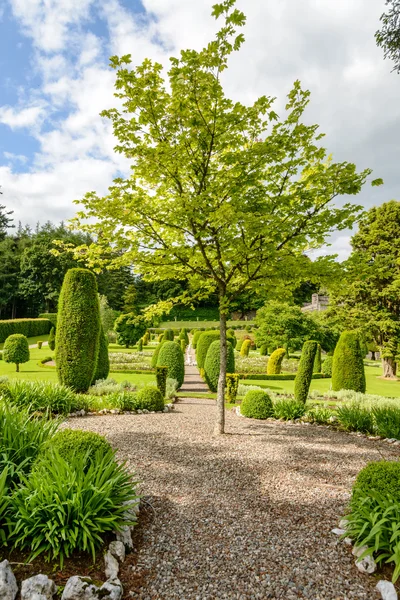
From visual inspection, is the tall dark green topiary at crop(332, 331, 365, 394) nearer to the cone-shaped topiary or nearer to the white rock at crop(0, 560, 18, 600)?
the cone-shaped topiary

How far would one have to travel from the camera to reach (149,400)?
8359 millimetres

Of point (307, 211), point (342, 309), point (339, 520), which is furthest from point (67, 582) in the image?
point (342, 309)

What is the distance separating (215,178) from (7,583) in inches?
214

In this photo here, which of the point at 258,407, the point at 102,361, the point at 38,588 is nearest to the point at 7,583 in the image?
the point at 38,588

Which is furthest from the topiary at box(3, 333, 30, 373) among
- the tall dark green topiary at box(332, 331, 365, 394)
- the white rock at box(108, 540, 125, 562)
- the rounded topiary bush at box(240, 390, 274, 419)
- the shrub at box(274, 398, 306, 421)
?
the white rock at box(108, 540, 125, 562)

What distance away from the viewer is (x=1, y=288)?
42.2 metres

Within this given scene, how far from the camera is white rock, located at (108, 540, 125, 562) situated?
8.77 feet

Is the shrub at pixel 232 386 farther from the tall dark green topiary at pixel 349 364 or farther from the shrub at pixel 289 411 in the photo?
the tall dark green topiary at pixel 349 364


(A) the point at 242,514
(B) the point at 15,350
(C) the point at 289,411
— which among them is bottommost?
(C) the point at 289,411

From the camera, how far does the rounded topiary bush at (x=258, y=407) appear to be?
8.43 m

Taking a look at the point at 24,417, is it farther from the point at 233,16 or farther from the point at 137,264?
the point at 233,16

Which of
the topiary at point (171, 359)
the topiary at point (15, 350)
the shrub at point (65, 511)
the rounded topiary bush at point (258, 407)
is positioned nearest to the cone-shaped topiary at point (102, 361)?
the topiary at point (171, 359)

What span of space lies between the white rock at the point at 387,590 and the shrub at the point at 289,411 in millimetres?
→ 5865

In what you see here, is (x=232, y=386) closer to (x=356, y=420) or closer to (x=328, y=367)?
(x=356, y=420)
